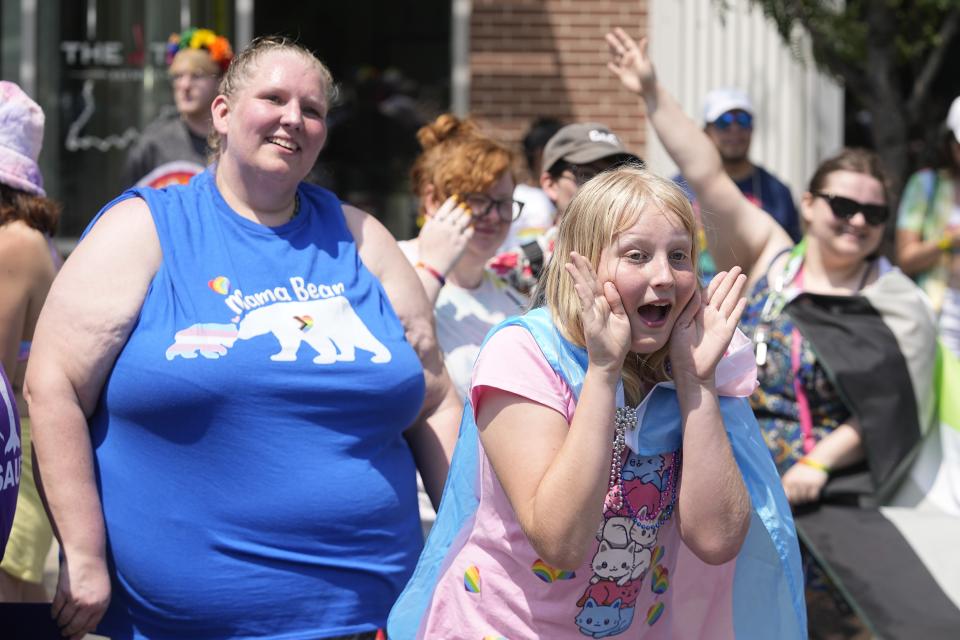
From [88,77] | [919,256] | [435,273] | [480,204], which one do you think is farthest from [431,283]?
[88,77]

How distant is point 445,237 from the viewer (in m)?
3.81

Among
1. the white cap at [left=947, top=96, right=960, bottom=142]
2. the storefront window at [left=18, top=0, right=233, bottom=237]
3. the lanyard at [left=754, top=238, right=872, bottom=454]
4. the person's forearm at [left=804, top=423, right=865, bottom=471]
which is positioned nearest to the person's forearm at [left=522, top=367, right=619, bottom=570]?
the lanyard at [left=754, top=238, right=872, bottom=454]

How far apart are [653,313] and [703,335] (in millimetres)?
101

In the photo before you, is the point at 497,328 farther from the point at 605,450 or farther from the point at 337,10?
the point at 337,10

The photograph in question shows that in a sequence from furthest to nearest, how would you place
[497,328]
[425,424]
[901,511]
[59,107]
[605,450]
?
1. [59,107]
2. [901,511]
3. [425,424]
4. [497,328]
5. [605,450]

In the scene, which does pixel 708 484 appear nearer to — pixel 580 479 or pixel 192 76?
pixel 580 479

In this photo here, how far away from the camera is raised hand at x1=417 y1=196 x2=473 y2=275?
149 inches

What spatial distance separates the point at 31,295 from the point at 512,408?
5.51 ft

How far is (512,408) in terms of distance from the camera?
92.8 inches

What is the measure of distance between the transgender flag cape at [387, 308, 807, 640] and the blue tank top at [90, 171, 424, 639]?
40cm

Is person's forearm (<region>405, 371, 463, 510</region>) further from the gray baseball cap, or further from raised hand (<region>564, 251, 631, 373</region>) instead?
the gray baseball cap

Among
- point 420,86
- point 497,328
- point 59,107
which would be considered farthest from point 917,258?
point 59,107

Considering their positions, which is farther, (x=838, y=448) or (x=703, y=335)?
(x=838, y=448)

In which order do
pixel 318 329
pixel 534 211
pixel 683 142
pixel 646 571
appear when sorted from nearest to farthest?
pixel 646 571 < pixel 318 329 < pixel 683 142 < pixel 534 211
